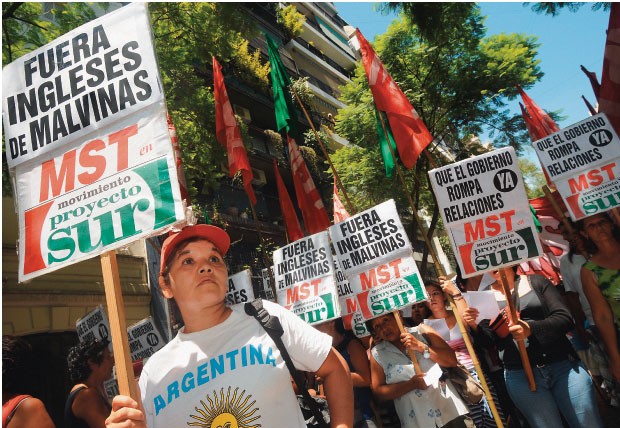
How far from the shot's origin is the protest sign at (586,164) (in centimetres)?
504

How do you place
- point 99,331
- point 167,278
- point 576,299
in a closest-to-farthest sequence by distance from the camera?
point 167,278
point 576,299
point 99,331

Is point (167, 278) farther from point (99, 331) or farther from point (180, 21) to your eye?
point (180, 21)

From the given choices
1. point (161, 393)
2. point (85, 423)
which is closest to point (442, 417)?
point (161, 393)

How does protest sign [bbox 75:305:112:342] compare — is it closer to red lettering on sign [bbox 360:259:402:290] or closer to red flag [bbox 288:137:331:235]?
red lettering on sign [bbox 360:259:402:290]

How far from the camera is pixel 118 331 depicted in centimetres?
166

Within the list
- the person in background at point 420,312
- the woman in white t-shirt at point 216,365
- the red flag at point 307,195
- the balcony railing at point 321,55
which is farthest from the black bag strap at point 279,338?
the balcony railing at point 321,55

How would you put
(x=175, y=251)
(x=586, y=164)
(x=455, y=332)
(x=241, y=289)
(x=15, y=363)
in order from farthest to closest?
(x=241, y=289) < (x=586, y=164) < (x=455, y=332) < (x=15, y=363) < (x=175, y=251)

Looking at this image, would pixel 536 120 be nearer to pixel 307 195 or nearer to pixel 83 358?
pixel 307 195

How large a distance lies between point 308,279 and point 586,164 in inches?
150

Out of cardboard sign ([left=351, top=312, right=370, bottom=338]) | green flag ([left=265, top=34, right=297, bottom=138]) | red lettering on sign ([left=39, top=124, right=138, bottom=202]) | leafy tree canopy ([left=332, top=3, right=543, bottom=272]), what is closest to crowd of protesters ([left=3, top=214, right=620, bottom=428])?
red lettering on sign ([left=39, top=124, right=138, bottom=202])

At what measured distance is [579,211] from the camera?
204 inches

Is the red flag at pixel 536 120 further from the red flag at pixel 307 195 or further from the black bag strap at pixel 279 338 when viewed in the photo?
the black bag strap at pixel 279 338

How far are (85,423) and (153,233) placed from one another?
6.18 ft

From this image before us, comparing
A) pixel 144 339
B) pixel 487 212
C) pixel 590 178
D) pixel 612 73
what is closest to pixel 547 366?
pixel 487 212
